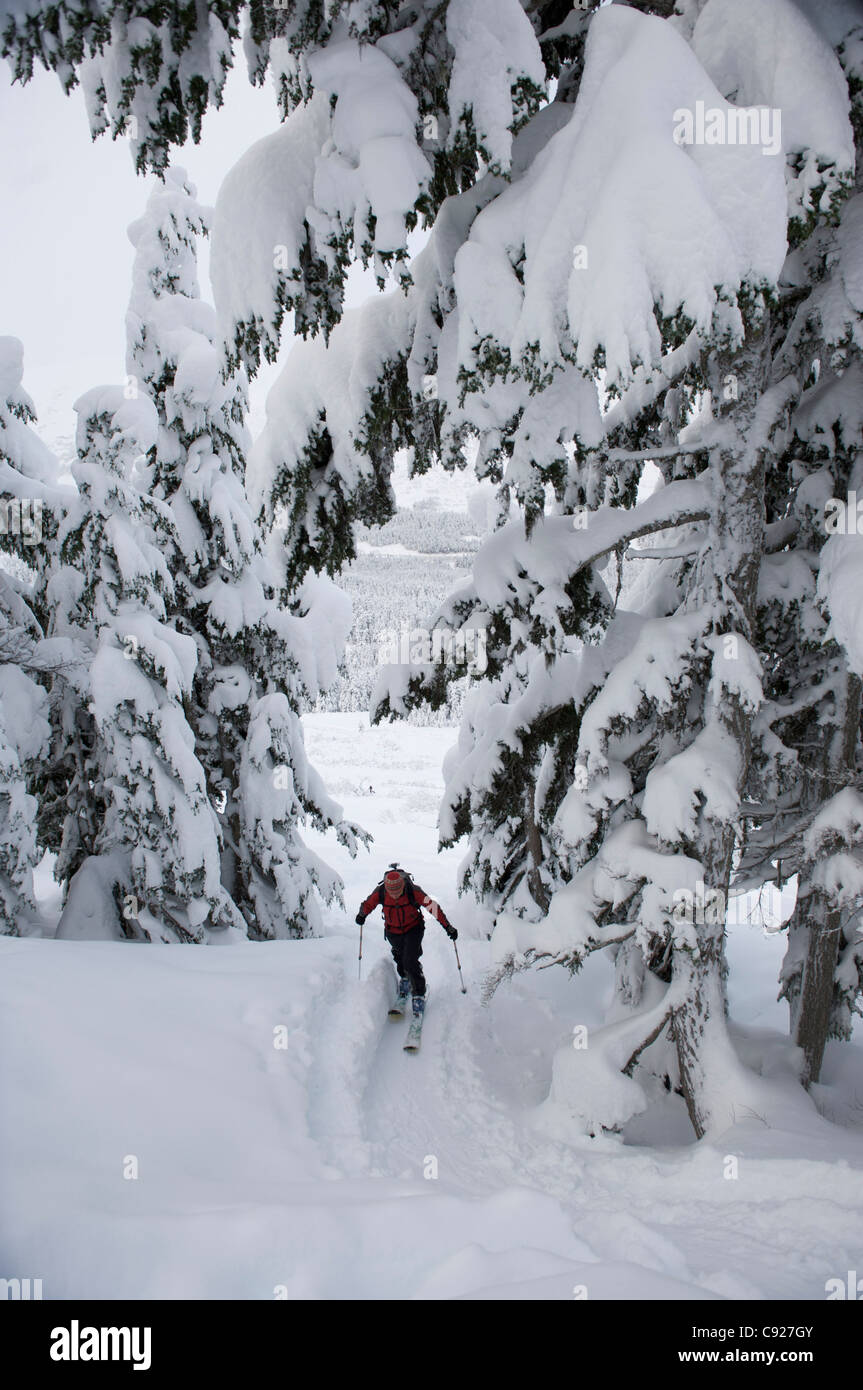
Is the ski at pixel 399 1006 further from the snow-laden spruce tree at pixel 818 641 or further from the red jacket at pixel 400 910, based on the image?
the snow-laden spruce tree at pixel 818 641

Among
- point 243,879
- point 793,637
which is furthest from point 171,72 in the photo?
point 243,879

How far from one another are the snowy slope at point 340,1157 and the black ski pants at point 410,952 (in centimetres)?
41

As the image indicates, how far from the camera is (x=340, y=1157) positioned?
471 cm

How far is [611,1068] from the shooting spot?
17.4 ft

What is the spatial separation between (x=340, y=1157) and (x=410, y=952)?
3290 millimetres

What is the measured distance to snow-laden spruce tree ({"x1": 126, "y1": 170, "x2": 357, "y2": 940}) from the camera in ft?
35.6

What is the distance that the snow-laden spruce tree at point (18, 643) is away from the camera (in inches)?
327

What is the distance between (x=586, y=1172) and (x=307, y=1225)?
104 inches

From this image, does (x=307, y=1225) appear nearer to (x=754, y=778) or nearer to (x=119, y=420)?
(x=754, y=778)

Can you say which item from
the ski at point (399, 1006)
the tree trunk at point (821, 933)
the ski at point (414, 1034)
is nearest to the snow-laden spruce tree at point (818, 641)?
the tree trunk at point (821, 933)

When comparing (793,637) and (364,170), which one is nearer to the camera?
(364,170)

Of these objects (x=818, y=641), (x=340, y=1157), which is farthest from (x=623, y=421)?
(x=340, y=1157)

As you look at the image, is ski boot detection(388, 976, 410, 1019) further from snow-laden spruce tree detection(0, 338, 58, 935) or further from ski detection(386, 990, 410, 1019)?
snow-laden spruce tree detection(0, 338, 58, 935)

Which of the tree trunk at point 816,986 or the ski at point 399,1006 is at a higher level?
the tree trunk at point 816,986
